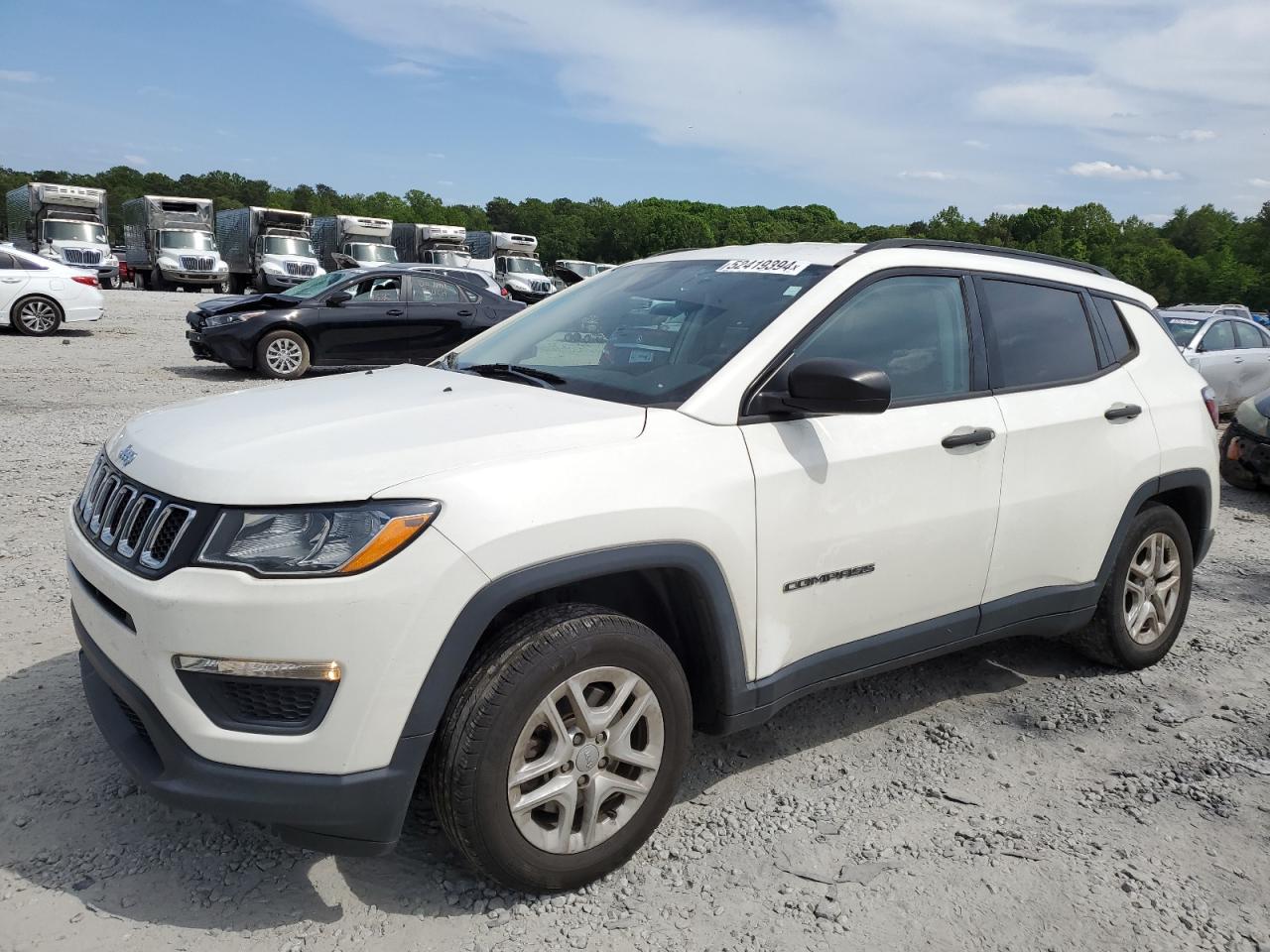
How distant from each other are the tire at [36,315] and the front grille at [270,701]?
16.9 meters

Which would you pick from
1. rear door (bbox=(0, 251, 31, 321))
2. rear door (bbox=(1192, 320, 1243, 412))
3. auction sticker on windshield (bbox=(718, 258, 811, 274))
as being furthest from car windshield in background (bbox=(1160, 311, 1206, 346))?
rear door (bbox=(0, 251, 31, 321))

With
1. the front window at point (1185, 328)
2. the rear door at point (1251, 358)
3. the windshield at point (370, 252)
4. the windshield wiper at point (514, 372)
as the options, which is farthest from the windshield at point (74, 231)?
the windshield wiper at point (514, 372)

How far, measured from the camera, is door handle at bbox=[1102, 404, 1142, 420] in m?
4.05

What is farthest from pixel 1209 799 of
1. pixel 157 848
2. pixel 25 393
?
pixel 25 393

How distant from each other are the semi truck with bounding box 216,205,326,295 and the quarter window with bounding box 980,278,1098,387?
99.4ft

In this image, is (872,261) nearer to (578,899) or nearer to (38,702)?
(578,899)

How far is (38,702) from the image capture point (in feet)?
12.3

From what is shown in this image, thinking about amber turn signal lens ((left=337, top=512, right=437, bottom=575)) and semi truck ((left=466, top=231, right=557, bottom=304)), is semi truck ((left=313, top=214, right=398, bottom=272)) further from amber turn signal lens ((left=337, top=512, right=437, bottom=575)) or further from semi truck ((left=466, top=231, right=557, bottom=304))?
amber turn signal lens ((left=337, top=512, right=437, bottom=575))

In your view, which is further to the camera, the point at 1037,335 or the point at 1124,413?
the point at 1124,413

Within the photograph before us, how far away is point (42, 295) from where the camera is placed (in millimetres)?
16516

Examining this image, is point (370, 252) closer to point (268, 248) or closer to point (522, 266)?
point (268, 248)

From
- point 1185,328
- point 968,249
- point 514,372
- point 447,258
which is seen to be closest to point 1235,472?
point 1185,328

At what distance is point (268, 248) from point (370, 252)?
3295 millimetres

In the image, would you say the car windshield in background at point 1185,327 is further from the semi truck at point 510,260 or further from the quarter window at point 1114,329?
the semi truck at point 510,260
